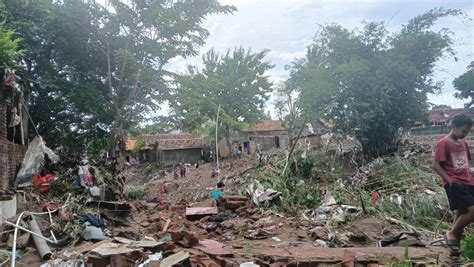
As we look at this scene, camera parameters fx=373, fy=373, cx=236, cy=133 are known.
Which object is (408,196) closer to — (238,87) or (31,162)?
(31,162)

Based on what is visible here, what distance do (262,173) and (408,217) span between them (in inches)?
197

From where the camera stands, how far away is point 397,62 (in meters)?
15.5

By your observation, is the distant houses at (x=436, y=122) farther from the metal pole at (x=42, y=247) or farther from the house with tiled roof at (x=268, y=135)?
the metal pole at (x=42, y=247)

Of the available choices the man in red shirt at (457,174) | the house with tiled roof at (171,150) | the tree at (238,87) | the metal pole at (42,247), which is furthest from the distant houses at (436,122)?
the metal pole at (42,247)

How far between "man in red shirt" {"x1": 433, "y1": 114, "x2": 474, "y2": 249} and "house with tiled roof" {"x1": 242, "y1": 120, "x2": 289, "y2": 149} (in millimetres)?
31677

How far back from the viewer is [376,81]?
15609 millimetres

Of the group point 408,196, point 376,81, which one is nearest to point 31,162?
point 408,196

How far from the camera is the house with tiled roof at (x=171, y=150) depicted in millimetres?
32625

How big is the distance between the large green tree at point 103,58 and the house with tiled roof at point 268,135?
71.6ft

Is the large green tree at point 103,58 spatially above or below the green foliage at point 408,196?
above

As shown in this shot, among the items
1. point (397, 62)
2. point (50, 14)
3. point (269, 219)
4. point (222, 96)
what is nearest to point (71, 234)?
point (269, 219)

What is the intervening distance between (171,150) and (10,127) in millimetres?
23863

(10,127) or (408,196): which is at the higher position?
(10,127)

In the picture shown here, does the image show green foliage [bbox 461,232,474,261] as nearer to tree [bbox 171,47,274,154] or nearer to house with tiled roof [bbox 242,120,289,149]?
tree [bbox 171,47,274,154]
